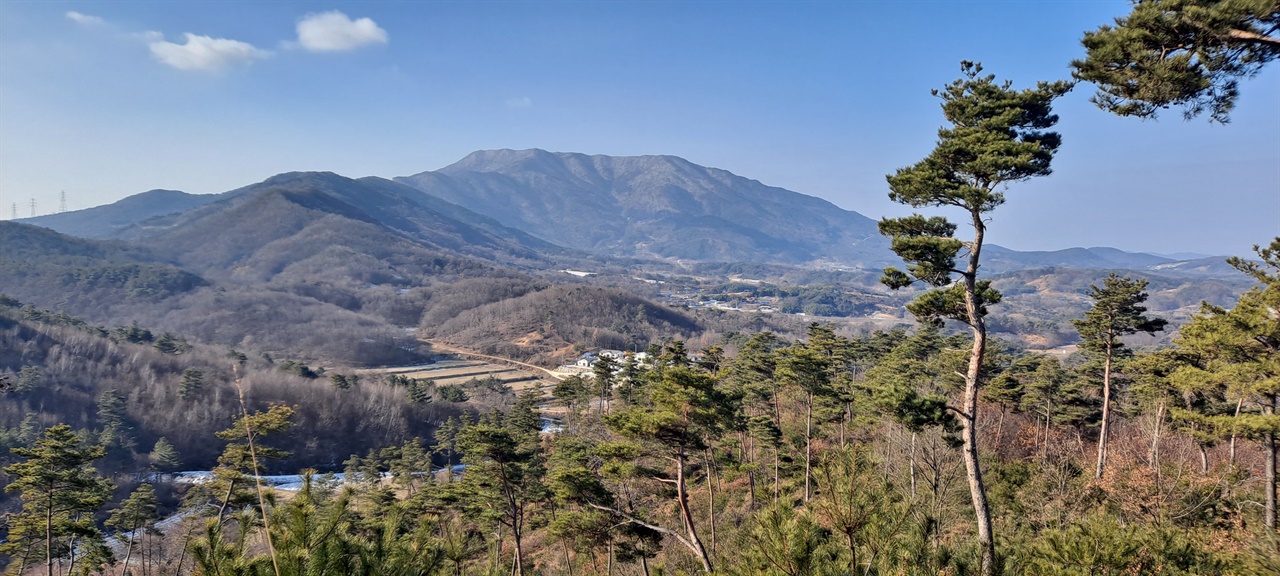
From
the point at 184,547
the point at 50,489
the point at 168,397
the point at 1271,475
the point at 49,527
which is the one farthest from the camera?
the point at 168,397

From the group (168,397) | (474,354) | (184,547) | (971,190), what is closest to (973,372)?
(971,190)

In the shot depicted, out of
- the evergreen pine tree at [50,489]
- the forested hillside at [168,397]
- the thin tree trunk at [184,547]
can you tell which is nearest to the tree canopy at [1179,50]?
the thin tree trunk at [184,547]

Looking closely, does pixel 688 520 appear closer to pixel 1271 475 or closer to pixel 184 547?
pixel 184 547

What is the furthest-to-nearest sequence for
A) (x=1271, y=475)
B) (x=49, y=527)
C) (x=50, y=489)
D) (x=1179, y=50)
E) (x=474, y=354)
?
1. (x=474, y=354)
2. (x=50, y=489)
3. (x=49, y=527)
4. (x=1271, y=475)
5. (x=1179, y=50)

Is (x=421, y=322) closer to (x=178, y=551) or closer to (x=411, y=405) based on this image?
(x=411, y=405)

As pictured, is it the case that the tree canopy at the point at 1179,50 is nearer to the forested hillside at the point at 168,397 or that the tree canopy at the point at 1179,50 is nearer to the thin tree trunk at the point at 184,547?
the thin tree trunk at the point at 184,547

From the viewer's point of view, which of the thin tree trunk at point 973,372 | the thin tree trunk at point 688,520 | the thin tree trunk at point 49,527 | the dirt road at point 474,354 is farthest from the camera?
the dirt road at point 474,354

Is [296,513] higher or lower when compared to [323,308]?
higher

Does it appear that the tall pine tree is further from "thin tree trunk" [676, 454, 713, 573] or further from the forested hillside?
the forested hillside

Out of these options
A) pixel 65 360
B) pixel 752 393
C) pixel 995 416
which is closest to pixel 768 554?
pixel 752 393

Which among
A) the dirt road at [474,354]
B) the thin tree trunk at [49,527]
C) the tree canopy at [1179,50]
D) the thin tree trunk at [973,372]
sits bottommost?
the dirt road at [474,354]

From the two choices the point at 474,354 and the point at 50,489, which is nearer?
the point at 50,489
